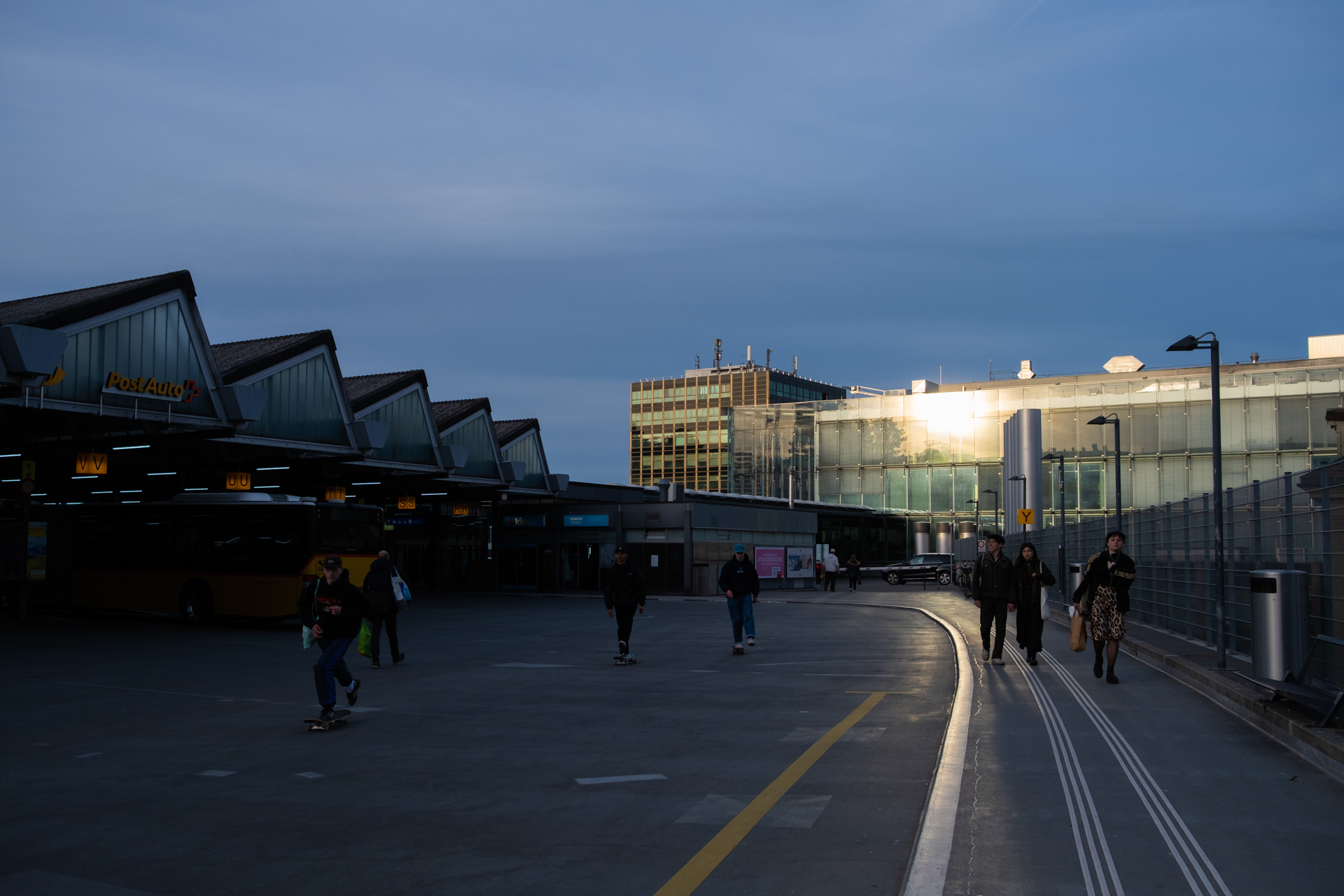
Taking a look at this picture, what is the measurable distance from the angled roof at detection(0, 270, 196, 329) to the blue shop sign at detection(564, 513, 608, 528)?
25.8 metres

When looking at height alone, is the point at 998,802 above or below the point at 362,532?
below

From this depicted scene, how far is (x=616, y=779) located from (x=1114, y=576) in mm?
7509

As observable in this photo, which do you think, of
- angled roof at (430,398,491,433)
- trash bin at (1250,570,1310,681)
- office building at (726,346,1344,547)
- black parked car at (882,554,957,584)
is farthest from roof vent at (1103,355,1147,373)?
trash bin at (1250,570,1310,681)

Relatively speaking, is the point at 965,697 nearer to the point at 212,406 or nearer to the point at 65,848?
the point at 65,848

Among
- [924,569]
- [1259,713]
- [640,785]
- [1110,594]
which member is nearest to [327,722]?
[640,785]

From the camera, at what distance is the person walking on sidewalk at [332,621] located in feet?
34.9

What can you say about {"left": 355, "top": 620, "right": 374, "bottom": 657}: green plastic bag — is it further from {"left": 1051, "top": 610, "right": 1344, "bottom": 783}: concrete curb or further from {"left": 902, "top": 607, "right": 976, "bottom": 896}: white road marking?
{"left": 1051, "top": 610, "right": 1344, "bottom": 783}: concrete curb

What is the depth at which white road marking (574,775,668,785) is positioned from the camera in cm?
784

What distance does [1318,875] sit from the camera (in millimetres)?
5312

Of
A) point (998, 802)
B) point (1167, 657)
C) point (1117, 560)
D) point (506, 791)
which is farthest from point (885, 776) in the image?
point (1167, 657)

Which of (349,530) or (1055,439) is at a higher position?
(1055,439)

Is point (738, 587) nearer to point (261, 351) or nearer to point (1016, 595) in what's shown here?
point (1016, 595)

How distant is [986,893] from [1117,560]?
8.74 meters

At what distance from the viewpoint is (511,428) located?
156 ft
